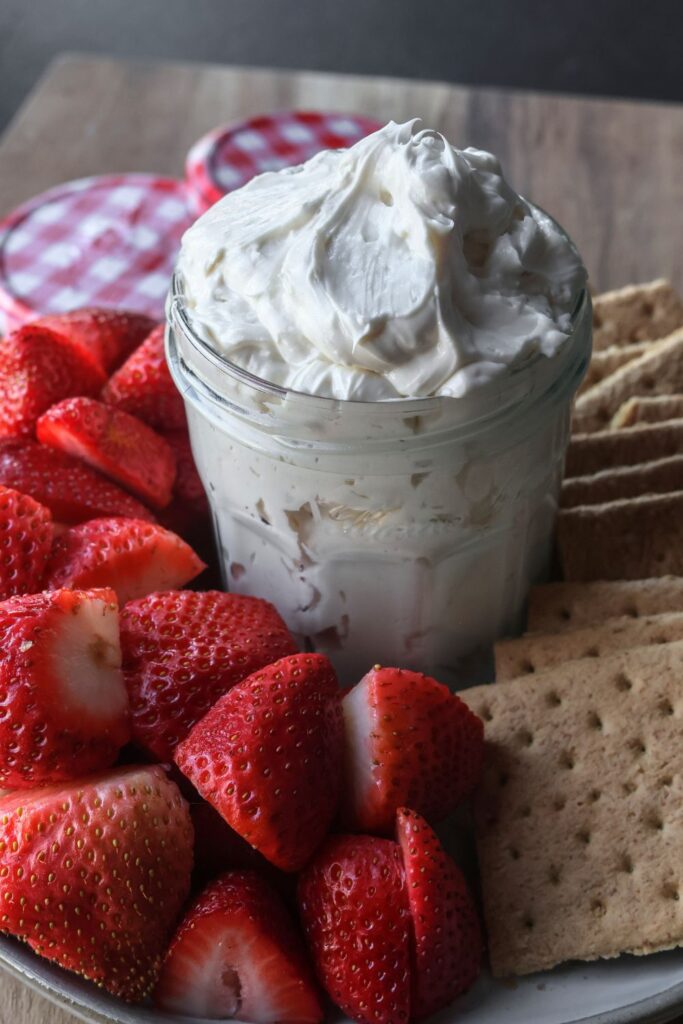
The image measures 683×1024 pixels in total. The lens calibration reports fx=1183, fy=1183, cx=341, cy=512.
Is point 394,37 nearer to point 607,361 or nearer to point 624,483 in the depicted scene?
point 607,361

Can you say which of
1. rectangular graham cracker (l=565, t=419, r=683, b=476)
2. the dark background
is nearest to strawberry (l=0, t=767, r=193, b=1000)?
rectangular graham cracker (l=565, t=419, r=683, b=476)

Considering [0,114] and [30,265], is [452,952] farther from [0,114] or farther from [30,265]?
Answer: [0,114]

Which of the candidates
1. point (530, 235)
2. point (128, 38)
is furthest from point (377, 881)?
point (128, 38)

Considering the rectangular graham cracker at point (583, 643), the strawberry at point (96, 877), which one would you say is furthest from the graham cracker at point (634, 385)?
the strawberry at point (96, 877)

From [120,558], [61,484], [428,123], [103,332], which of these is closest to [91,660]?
[120,558]

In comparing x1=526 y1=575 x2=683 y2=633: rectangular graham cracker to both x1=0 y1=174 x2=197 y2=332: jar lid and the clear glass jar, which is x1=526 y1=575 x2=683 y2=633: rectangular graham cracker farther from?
x1=0 y1=174 x2=197 y2=332: jar lid

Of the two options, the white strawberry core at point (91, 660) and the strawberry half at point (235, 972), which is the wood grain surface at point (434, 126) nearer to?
the white strawberry core at point (91, 660)
